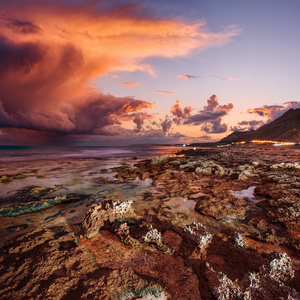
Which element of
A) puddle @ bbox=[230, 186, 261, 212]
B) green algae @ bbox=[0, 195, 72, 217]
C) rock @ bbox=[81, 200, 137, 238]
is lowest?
puddle @ bbox=[230, 186, 261, 212]

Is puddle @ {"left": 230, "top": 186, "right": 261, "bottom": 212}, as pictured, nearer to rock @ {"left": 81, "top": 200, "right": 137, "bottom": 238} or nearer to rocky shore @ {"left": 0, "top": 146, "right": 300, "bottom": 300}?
rocky shore @ {"left": 0, "top": 146, "right": 300, "bottom": 300}

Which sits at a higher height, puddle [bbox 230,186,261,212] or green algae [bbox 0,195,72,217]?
green algae [bbox 0,195,72,217]

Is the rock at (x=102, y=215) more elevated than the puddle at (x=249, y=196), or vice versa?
the rock at (x=102, y=215)

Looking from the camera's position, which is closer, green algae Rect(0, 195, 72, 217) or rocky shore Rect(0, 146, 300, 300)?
rocky shore Rect(0, 146, 300, 300)

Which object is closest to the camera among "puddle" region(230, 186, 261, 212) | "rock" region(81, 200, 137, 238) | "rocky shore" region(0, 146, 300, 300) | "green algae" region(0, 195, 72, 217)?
"rocky shore" region(0, 146, 300, 300)

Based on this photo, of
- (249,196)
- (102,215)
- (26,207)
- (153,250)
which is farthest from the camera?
(249,196)

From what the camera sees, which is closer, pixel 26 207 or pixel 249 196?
pixel 26 207

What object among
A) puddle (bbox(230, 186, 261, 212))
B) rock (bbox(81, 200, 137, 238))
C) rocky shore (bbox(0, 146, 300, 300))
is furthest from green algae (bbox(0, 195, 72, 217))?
puddle (bbox(230, 186, 261, 212))

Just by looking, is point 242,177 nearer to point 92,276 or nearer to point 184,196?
point 184,196

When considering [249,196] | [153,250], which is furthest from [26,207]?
[249,196]

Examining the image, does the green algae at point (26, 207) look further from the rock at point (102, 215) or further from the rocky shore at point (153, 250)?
the rock at point (102, 215)

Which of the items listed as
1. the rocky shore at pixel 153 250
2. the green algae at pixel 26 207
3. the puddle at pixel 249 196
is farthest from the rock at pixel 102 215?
the puddle at pixel 249 196

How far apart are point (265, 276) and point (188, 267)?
2.98 feet

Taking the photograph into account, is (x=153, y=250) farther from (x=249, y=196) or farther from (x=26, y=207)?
(x=249, y=196)
